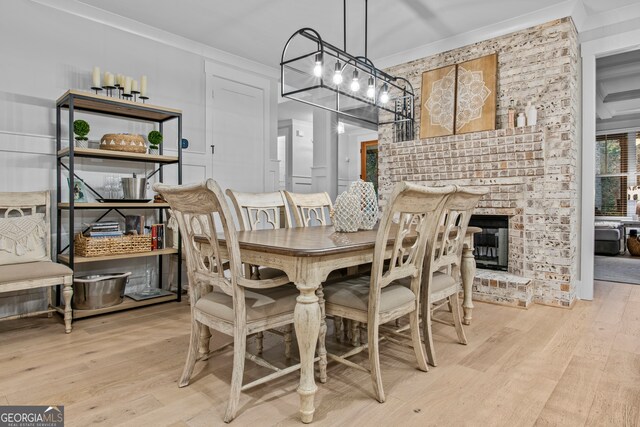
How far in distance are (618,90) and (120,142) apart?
20.6ft

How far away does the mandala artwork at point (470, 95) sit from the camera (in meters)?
3.82

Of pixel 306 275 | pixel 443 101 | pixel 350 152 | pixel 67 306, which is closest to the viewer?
pixel 306 275

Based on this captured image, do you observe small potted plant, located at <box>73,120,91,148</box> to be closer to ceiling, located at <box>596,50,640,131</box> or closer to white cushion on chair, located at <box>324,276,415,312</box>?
white cushion on chair, located at <box>324,276,415,312</box>

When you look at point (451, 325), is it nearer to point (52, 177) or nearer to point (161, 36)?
point (52, 177)

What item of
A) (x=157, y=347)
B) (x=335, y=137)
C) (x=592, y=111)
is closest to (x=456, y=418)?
(x=157, y=347)

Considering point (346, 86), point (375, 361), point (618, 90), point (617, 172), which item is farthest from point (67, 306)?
point (617, 172)

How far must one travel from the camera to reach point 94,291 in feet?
9.91

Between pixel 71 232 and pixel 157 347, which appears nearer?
pixel 157 347

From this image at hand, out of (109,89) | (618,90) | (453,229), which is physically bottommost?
(453,229)

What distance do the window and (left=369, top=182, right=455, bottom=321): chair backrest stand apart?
8088mm

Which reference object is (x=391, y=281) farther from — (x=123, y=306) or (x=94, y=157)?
(x=94, y=157)

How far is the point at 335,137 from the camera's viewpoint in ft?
19.1

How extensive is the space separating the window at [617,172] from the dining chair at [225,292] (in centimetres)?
870

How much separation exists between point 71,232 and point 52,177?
0.70m
